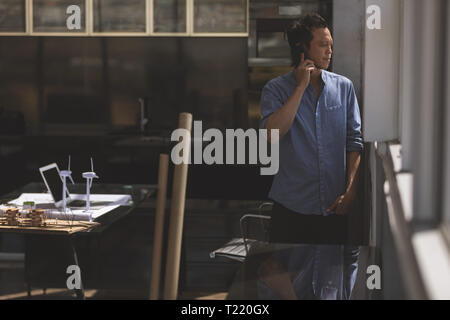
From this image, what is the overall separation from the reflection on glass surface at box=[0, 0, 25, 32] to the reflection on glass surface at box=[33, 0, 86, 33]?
146 millimetres

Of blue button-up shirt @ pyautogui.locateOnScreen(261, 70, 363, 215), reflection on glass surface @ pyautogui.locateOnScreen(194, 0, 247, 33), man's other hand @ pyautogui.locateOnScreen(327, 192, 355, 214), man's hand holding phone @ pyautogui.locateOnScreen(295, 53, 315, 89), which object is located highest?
reflection on glass surface @ pyautogui.locateOnScreen(194, 0, 247, 33)

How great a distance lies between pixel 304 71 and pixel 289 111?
0.22 meters

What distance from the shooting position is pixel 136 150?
6.35 m

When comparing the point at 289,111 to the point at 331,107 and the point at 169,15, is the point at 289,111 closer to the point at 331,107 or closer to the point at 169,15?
the point at 331,107

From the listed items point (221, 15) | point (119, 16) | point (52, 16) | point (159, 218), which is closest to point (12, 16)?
point (52, 16)

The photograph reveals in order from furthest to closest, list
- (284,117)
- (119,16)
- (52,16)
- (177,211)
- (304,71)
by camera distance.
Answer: (52,16) → (119,16) → (304,71) → (284,117) → (177,211)

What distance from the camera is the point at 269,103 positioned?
109 inches

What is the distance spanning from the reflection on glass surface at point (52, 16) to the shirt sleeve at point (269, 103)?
464cm

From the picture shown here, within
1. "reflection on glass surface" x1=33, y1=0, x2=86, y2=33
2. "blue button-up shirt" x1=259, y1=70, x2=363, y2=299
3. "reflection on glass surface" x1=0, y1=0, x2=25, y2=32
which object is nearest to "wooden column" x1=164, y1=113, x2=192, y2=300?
"blue button-up shirt" x1=259, y1=70, x2=363, y2=299

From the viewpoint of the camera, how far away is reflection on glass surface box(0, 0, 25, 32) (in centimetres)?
704

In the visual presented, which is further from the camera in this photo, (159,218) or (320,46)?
(320,46)

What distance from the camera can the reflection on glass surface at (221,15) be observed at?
6.74 meters

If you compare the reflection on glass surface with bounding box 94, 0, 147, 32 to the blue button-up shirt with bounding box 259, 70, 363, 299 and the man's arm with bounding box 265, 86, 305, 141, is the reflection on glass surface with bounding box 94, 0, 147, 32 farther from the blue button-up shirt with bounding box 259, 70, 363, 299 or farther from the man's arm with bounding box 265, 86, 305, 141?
the man's arm with bounding box 265, 86, 305, 141
